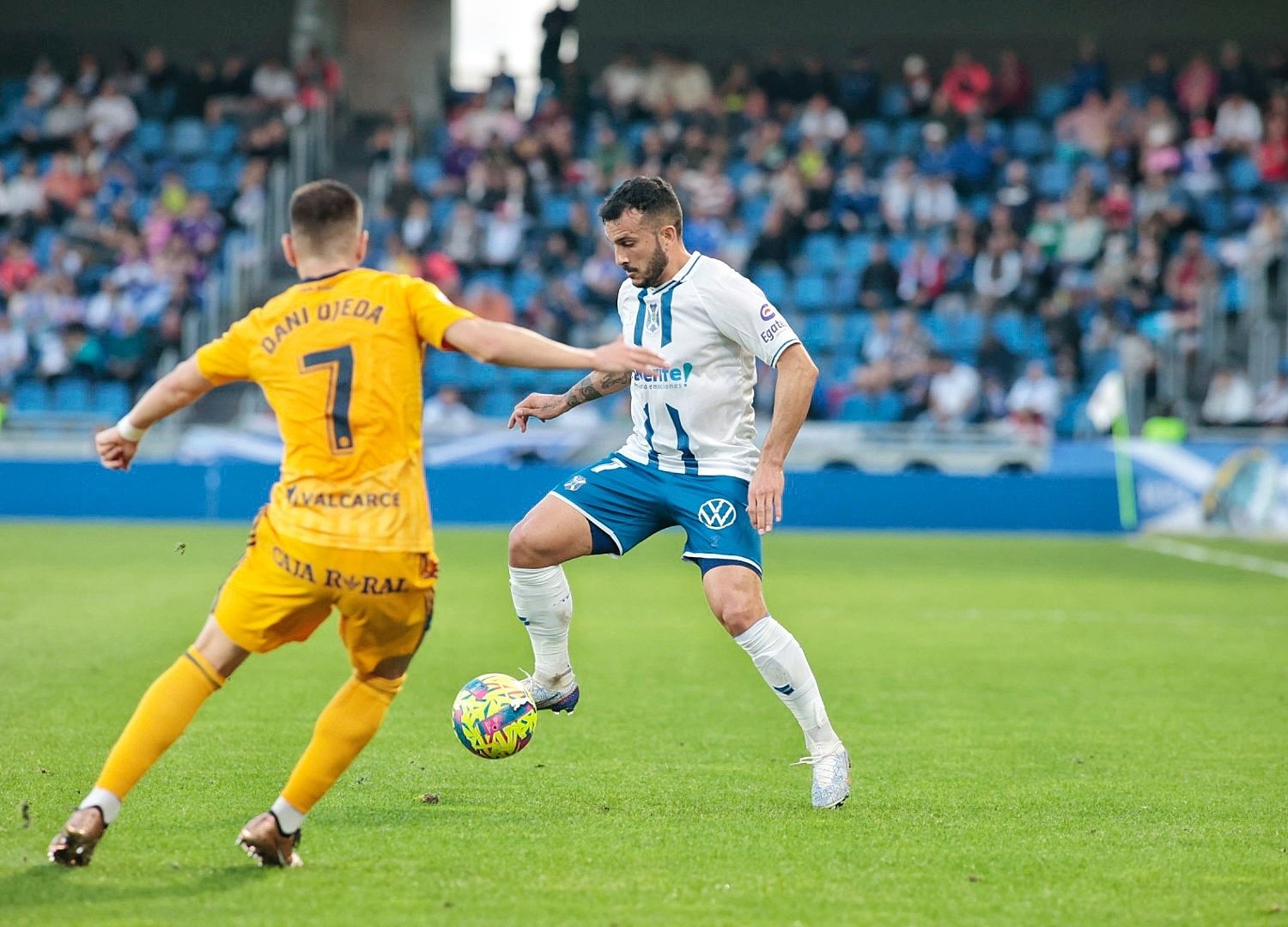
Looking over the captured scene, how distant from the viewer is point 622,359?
4633mm

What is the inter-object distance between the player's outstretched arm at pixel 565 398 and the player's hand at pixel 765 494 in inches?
36.4

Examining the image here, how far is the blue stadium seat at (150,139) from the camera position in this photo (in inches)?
1061

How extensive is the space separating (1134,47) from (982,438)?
12664 mm

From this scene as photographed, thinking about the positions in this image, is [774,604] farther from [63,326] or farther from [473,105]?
[473,105]

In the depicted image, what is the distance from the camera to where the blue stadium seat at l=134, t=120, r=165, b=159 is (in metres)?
27.0

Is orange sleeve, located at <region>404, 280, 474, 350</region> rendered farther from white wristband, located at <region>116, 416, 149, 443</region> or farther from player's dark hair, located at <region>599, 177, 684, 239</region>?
player's dark hair, located at <region>599, 177, 684, 239</region>

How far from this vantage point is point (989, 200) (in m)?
24.8

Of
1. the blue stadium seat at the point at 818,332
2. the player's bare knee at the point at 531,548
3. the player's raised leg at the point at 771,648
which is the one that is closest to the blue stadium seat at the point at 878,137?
the blue stadium seat at the point at 818,332

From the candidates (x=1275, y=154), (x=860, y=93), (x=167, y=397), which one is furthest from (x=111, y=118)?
(x=167, y=397)

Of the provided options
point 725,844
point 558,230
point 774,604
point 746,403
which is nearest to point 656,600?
point 774,604

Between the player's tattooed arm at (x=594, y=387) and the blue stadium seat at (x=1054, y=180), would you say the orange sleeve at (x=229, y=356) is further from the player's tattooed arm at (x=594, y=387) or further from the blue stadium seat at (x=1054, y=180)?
the blue stadium seat at (x=1054, y=180)

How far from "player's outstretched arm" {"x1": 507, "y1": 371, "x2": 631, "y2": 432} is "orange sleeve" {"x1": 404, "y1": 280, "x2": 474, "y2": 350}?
176 cm

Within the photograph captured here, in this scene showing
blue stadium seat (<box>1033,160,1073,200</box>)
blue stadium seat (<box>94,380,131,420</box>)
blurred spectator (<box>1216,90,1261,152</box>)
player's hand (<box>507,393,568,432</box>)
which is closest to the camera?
player's hand (<box>507,393,568,432</box>)

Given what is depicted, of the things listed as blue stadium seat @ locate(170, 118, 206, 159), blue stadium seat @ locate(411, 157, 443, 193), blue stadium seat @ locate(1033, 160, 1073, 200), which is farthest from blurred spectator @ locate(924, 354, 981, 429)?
blue stadium seat @ locate(170, 118, 206, 159)
